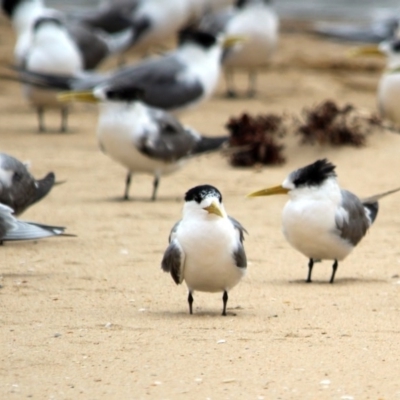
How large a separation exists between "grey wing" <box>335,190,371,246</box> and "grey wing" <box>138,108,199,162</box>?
2.56 meters

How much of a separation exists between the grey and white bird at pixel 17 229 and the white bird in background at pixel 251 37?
692cm

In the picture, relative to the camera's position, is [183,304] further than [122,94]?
No

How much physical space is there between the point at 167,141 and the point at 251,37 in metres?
4.85

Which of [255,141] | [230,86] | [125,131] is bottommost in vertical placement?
[230,86]

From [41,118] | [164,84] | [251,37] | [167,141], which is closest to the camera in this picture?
[167,141]

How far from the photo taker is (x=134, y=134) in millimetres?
8805

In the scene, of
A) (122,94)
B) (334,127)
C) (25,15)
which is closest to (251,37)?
(25,15)

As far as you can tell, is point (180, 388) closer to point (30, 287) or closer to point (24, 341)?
point (24, 341)

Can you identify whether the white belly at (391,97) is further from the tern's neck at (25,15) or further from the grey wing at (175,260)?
the grey wing at (175,260)

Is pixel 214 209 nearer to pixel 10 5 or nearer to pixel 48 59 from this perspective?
pixel 48 59

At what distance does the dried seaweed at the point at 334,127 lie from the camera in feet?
33.8

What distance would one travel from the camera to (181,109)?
442 inches

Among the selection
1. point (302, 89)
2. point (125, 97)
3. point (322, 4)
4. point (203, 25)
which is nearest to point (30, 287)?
point (125, 97)

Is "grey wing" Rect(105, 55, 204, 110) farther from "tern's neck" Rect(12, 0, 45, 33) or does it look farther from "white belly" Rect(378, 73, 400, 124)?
"tern's neck" Rect(12, 0, 45, 33)
